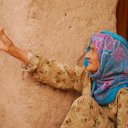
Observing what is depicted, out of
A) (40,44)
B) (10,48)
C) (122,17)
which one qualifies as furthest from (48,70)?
(122,17)

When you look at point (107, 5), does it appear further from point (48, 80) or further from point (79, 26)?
point (48, 80)

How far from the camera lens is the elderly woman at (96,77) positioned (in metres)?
1.72

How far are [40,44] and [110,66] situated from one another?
1.23ft

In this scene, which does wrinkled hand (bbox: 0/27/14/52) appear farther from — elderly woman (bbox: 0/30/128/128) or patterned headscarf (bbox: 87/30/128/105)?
patterned headscarf (bbox: 87/30/128/105)

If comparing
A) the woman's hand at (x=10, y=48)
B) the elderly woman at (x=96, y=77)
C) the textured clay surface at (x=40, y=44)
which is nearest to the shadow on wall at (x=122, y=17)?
the textured clay surface at (x=40, y=44)

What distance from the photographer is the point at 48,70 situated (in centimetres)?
187

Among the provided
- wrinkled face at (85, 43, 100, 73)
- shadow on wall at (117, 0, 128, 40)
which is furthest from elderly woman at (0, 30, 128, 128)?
shadow on wall at (117, 0, 128, 40)

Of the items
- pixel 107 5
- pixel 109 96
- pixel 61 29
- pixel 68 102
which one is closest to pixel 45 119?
pixel 68 102

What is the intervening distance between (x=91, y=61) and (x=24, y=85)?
369 millimetres

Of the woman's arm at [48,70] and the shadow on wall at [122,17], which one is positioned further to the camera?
the shadow on wall at [122,17]

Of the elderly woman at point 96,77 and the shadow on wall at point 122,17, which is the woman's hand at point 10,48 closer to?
the elderly woman at point 96,77

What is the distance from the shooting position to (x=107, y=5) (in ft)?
Answer: 6.67

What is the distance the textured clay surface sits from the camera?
70.5 inches

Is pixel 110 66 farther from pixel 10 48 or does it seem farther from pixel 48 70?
pixel 10 48
